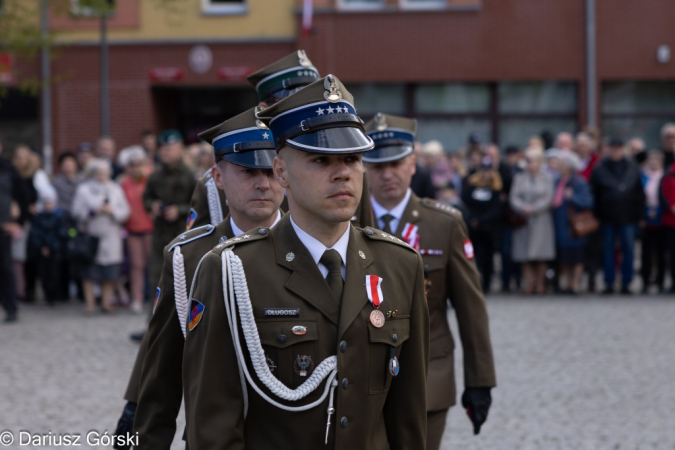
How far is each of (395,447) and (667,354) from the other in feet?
25.4

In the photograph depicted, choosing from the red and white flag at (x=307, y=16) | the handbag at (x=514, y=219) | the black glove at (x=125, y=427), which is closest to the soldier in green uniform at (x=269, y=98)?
the black glove at (x=125, y=427)

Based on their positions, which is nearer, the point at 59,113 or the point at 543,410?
the point at 543,410

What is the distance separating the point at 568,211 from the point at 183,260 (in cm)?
1137

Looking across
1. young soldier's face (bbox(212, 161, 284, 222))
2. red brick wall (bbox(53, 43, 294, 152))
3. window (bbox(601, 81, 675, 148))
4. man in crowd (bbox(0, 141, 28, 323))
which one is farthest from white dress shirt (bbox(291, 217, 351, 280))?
window (bbox(601, 81, 675, 148))

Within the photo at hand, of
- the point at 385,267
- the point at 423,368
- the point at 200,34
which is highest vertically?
the point at 200,34

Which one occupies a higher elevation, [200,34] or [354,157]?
[200,34]

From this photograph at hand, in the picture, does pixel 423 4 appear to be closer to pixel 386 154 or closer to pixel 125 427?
pixel 386 154

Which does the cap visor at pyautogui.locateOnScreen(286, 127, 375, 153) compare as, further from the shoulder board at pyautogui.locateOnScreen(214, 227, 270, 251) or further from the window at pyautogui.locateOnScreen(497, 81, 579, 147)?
the window at pyautogui.locateOnScreen(497, 81, 579, 147)

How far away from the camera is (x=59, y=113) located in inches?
923

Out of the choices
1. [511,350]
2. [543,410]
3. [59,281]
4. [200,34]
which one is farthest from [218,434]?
[200,34]

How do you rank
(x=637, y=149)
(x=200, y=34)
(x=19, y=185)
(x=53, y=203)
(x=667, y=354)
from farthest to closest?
(x=200, y=34), (x=637, y=149), (x=53, y=203), (x=19, y=185), (x=667, y=354)

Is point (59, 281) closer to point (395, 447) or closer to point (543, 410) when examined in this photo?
point (543, 410)

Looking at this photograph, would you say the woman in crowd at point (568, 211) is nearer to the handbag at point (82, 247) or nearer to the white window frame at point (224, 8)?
the handbag at point (82, 247)

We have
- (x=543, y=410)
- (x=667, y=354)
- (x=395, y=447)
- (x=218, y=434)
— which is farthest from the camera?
(x=667, y=354)
